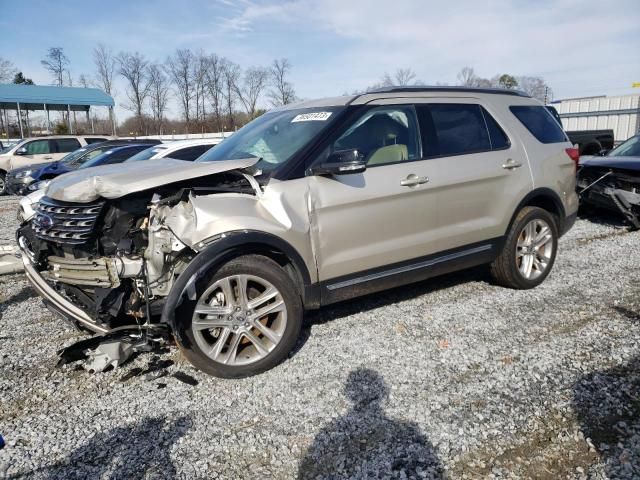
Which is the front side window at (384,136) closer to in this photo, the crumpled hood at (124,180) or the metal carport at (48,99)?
the crumpled hood at (124,180)

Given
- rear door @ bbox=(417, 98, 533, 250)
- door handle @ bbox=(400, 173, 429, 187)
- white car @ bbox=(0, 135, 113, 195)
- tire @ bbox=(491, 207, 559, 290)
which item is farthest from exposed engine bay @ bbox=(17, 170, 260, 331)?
white car @ bbox=(0, 135, 113, 195)

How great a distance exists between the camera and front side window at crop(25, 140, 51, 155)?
1612 centimetres

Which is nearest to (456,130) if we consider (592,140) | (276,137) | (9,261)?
(276,137)

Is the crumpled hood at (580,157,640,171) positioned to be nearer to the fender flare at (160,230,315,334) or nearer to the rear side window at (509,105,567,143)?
the rear side window at (509,105,567,143)

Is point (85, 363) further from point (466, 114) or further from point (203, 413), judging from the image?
point (466, 114)

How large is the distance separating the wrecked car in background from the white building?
16119mm

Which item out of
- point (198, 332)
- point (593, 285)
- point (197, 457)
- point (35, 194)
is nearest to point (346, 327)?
point (198, 332)

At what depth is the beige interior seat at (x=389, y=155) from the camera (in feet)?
12.5

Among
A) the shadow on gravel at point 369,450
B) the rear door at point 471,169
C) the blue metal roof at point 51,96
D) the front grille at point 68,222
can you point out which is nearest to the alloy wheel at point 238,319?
the shadow on gravel at point 369,450

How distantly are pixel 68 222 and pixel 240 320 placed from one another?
1.32m

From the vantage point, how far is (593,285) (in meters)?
4.98

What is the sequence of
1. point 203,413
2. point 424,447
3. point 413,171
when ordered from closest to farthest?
point 424,447 → point 203,413 → point 413,171

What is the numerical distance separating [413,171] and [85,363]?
2.91 m

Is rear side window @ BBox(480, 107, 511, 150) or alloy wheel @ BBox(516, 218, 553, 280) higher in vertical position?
rear side window @ BBox(480, 107, 511, 150)
